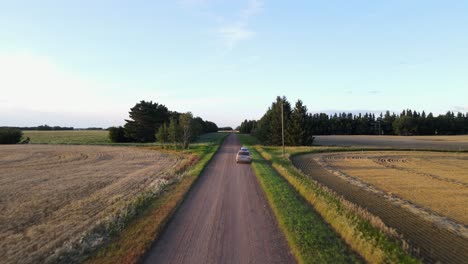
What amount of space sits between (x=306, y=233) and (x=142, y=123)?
7745cm

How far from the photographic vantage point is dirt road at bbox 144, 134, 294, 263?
29.7 feet

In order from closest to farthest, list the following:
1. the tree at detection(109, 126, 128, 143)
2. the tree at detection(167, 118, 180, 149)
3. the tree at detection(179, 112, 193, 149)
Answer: the tree at detection(167, 118, 180, 149), the tree at detection(179, 112, 193, 149), the tree at detection(109, 126, 128, 143)

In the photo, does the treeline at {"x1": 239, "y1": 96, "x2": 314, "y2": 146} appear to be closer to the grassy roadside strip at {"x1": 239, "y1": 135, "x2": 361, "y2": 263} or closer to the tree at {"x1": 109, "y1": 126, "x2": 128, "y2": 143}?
the tree at {"x1": 109, "y1": 126, "x2": 128, "y2": 143}

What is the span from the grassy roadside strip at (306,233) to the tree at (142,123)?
70603 millimetres

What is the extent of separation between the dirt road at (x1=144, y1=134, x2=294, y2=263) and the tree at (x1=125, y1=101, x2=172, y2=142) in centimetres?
6831

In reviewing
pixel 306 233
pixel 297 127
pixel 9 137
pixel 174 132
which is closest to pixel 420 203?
pixel 306 233

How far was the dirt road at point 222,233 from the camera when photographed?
9055 mm

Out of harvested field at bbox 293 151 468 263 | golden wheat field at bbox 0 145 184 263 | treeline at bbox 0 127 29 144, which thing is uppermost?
treeline at bbox 0 127 29 144

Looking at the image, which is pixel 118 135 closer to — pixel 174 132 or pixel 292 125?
pixel 174 132

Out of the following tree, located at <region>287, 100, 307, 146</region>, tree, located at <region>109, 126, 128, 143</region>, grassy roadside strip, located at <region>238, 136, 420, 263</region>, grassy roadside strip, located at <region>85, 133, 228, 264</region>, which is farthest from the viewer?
tree, located at <region>109, 126, 128, 143</region>

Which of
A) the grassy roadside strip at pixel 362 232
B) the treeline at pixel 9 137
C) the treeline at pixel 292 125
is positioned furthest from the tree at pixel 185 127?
the treeline at pixel 9 137

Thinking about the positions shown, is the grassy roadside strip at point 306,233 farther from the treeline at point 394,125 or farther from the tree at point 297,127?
the treeline at point 394,125

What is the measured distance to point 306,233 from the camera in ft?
35.2

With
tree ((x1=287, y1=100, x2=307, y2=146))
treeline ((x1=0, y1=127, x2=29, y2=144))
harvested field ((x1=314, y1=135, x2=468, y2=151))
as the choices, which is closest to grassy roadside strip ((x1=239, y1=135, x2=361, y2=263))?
tree ((x1=287, y1=100, x2=307, y2=146))
